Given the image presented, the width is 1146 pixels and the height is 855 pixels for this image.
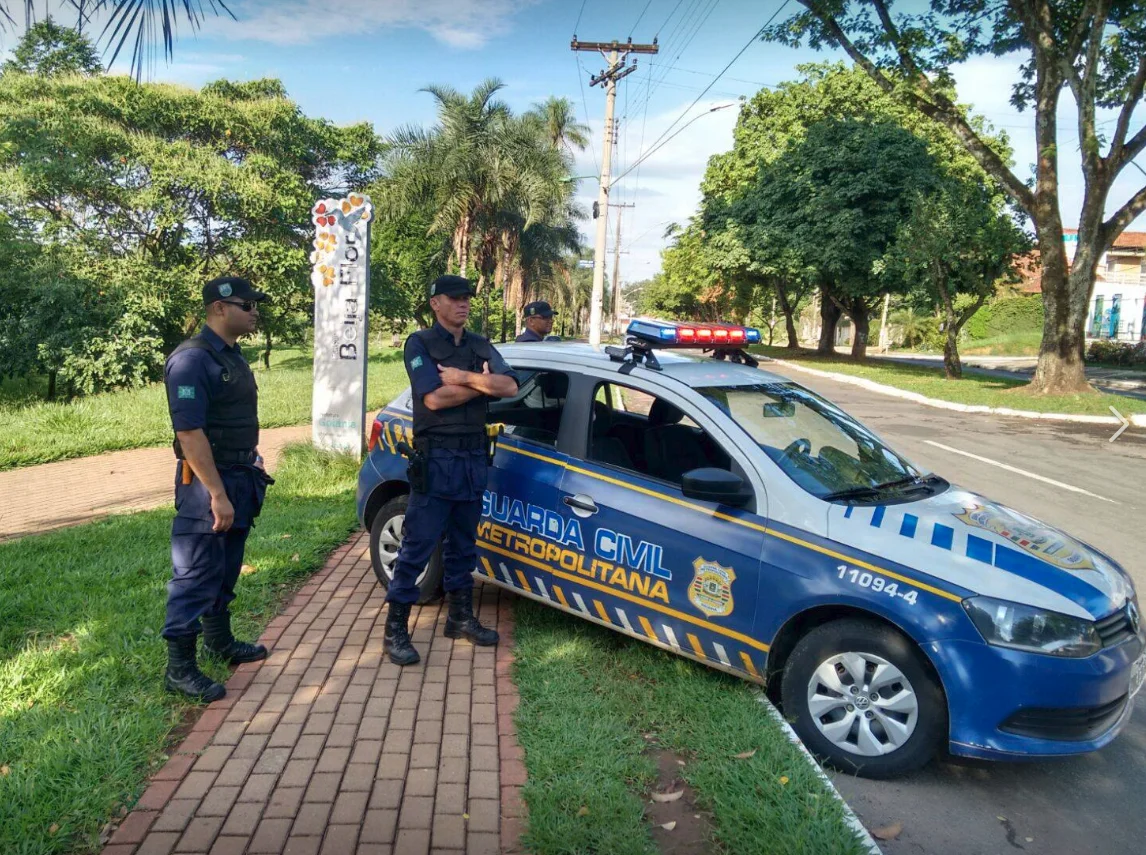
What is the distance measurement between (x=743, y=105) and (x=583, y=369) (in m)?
35.8

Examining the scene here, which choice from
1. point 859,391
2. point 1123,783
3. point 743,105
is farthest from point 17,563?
point 743,105

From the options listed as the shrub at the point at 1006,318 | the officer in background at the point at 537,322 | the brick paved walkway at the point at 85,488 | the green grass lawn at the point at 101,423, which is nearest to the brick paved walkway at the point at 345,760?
the officer in background at the point at 537,322

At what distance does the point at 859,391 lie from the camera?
21859 mm

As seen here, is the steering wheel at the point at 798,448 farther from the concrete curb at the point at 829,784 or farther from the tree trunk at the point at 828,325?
the tree trunk at the point at 828,325

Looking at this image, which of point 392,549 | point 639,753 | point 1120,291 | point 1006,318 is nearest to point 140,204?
point 392,549

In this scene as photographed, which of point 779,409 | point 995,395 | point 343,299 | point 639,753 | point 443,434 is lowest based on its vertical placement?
point 639,753

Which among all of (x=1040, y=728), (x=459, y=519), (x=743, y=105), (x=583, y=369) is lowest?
(x=1040, y=728)

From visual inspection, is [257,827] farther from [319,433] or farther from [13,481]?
[13,481]

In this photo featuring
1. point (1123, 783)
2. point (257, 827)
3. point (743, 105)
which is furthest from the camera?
point (743, 105)

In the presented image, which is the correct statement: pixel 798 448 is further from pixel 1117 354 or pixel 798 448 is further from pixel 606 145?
pixel 1117 354

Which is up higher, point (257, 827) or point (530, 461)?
point (530, 461)

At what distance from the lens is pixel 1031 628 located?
2994mm

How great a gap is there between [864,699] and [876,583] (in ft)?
1.54

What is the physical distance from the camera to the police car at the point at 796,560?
303cm
